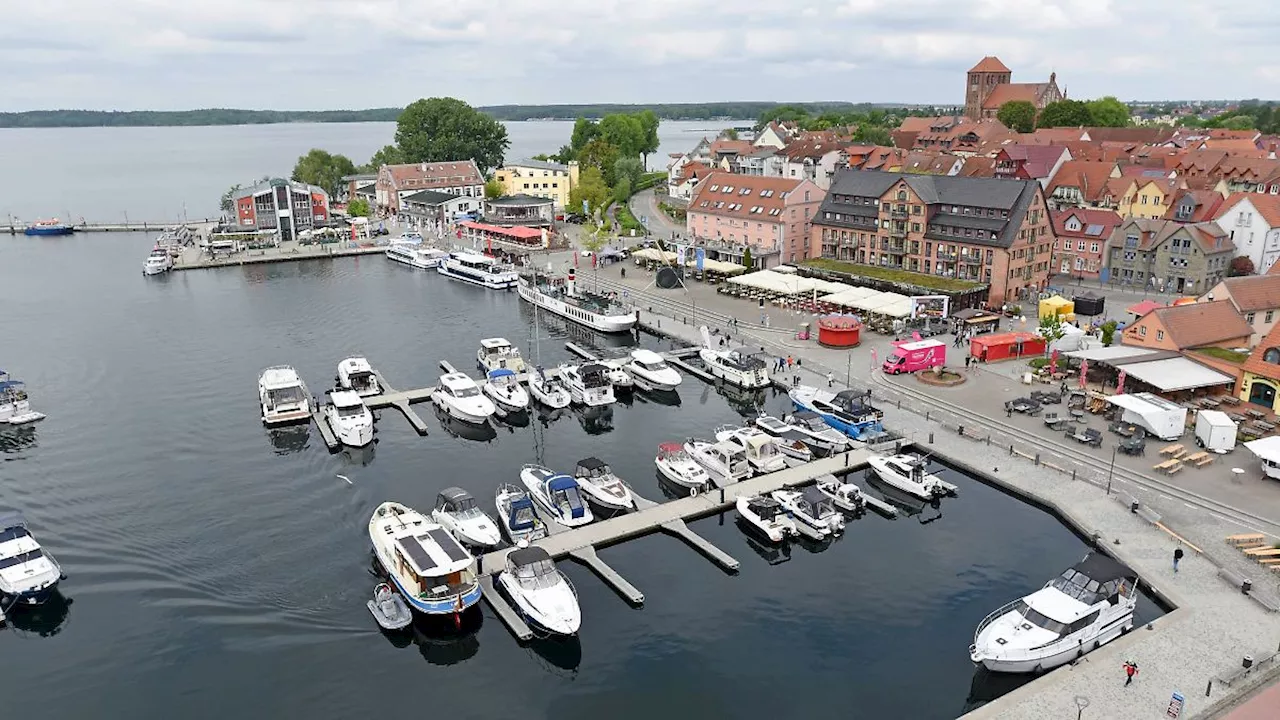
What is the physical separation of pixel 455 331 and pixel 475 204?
6632cm

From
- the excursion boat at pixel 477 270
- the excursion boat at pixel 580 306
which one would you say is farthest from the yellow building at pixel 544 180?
the excursion boat at pixel 580 306

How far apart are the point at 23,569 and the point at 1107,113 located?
204000mm

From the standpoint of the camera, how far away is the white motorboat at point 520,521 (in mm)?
40625

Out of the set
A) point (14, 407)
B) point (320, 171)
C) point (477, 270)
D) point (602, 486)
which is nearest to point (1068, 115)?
point (477, 270)

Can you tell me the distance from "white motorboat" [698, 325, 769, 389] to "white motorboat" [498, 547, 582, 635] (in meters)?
28.0

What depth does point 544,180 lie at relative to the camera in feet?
489

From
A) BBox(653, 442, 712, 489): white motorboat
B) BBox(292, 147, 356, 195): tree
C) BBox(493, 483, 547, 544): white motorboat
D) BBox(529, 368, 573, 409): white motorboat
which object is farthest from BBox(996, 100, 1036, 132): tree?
BBox(493, 483, 547, 544): white motorboat

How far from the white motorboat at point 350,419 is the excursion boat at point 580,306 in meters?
26.2

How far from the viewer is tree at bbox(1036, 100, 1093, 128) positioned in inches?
6811

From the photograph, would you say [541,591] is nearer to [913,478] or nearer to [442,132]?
[913,478]

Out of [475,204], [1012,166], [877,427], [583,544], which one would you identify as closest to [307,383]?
[583,544]

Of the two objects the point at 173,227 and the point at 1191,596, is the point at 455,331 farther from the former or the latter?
the point at 173,227

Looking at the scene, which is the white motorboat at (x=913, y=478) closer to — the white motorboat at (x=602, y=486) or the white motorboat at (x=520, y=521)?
the white motorboat at (x=602, y=486)

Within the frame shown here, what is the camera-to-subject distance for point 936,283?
79.6 metres
